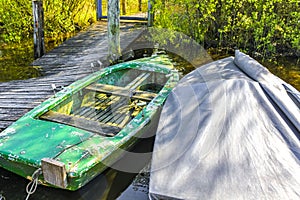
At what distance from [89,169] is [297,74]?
5327 millimetres

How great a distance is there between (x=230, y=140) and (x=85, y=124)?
1734 millimetres

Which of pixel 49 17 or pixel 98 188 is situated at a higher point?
pixel 49 17

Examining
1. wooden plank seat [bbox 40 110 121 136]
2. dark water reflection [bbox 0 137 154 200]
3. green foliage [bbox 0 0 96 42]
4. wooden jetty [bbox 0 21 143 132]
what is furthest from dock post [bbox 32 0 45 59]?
dark water reflection [bbox 0 137 154 200]

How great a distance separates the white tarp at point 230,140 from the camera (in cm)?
234

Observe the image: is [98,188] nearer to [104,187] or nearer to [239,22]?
[104,187]

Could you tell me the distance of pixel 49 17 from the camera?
29.6 feet

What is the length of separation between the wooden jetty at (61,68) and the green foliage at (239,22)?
4.78ft

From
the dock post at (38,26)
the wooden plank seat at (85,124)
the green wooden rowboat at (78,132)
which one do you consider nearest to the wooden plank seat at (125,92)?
the green wooden rowboat at (78,132)

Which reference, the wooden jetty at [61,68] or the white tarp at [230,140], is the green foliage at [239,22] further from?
the white tarp at [230,140]

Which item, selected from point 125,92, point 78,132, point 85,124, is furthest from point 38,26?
point 78,132

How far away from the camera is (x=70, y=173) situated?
287 centimetres

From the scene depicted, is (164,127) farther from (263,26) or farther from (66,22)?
(66,22)

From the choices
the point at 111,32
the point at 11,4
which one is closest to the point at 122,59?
the point at 111,32

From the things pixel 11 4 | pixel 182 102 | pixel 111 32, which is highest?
pixel 11 4
